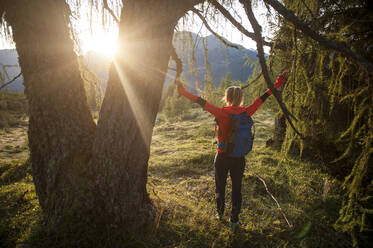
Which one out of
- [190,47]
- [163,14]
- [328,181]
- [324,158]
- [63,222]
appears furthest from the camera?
[324,158]

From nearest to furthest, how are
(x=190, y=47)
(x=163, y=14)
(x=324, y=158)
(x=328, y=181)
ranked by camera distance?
(x=163, y=14)
(x=190, y=47)
(x=328, y=181)
(x=324, y=158)

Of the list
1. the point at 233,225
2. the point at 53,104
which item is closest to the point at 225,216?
the point at 233,225

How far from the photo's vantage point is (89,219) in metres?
2.09

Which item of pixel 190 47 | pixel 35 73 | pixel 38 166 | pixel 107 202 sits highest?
pixel 190 47

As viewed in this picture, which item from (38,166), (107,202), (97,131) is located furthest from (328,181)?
(38,166)

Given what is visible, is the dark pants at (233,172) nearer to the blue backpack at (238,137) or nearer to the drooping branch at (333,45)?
the blue backpack at (238,137)

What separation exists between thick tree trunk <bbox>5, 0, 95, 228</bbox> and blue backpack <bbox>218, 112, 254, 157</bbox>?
1937 mm

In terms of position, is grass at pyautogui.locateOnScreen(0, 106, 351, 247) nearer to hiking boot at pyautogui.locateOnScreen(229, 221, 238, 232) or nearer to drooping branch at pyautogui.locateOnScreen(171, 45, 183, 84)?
hiking boot at pyautogui.locateOnScreen(229, 221, 238, 232)

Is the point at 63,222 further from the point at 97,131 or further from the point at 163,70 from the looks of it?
the point at 163,70

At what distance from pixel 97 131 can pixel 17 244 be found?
5.69 feet

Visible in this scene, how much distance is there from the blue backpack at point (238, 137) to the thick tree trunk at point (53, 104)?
1937 mm

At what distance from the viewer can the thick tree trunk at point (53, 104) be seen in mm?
1939

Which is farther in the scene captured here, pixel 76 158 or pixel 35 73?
pixel 76 158

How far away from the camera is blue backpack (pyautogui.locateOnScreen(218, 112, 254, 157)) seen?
8.61 ft
